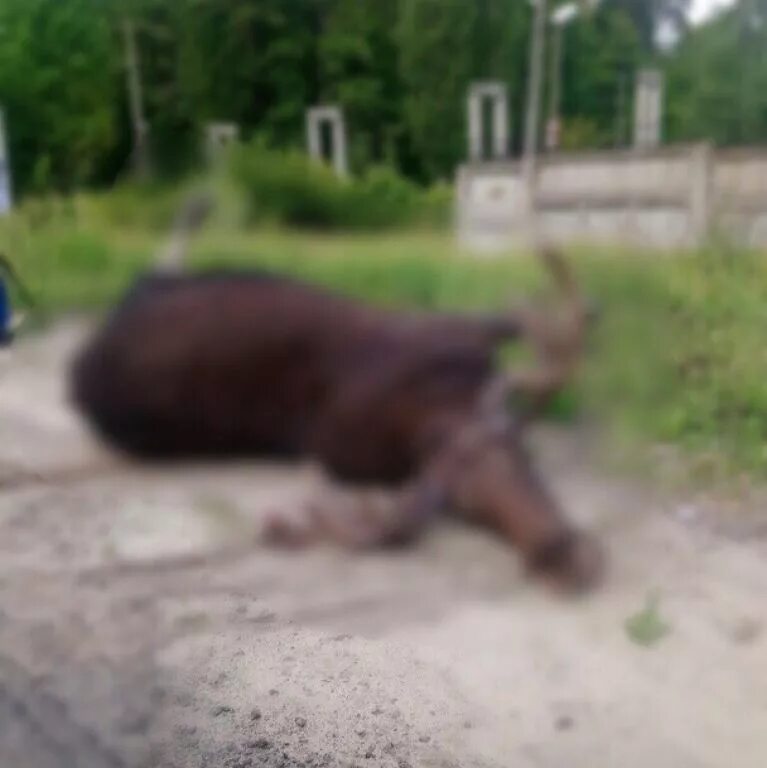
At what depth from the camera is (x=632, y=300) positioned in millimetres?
1254

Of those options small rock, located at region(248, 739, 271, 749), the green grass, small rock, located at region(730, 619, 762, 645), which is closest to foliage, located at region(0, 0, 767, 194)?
the green grass

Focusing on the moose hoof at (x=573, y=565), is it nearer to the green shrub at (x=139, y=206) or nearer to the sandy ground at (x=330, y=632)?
the sandy ground at (x=330, y=632)

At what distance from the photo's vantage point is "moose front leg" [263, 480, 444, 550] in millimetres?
1256

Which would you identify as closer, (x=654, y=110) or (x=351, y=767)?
(x=654, y=110)

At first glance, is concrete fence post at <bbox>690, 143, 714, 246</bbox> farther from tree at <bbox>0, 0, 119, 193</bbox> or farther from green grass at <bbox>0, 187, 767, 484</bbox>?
tree at <bbox>0, 0, 119, 193</bbox>

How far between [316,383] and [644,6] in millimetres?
635

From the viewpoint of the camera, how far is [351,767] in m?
1.47

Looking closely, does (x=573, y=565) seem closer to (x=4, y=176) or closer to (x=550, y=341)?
(x=550, y=341)

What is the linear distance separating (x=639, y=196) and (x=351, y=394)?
0.43m

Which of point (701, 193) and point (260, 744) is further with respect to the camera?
point (260, 744)

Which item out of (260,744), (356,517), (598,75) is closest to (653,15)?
(598,75)

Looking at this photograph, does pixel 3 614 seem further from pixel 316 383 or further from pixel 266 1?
pixel 266 1

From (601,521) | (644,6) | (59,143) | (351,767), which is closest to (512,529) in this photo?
(601,521)

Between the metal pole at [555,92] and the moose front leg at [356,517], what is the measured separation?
46 centimetres
